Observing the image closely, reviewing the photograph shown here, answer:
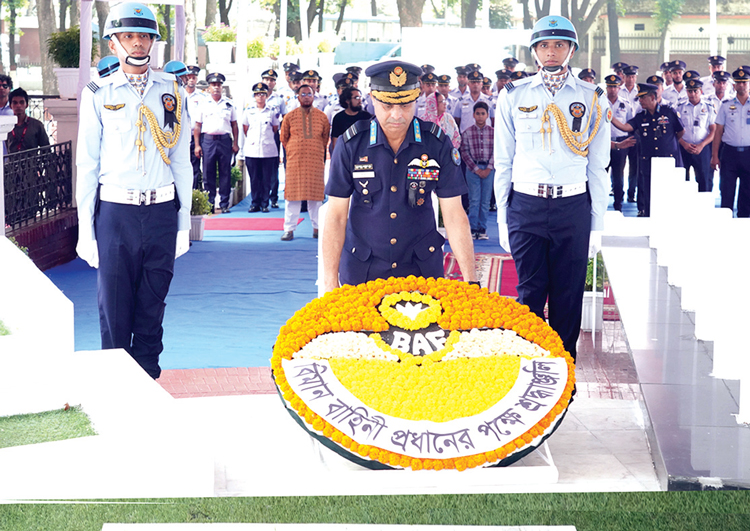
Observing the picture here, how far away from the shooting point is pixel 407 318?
3.39 metres

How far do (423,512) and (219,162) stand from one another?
9.79 meters

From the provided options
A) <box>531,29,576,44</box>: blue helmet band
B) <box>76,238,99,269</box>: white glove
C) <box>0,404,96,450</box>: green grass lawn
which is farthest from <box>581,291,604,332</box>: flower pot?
<box>0,404,96,450</box>: green grass lawn

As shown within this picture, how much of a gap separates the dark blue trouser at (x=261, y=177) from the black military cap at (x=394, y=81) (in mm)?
9154

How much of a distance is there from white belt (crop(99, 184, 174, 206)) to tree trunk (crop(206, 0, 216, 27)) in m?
21.0

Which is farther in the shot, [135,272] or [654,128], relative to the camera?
[654,128]

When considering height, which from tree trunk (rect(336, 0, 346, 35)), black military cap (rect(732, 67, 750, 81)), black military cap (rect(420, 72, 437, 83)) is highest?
tree trunk (rect(336, 0, 346, 35))

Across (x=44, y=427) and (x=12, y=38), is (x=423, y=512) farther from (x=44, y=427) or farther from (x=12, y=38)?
(x=12, y=38)

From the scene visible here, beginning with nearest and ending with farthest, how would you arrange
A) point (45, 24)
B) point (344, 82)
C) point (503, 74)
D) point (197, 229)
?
point (197, 229) < point (344, 82) < point (503, 74) < point (45, 24)

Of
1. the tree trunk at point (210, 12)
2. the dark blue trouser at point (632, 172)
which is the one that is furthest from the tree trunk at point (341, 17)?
the dark blue trouser at point (632, 172)

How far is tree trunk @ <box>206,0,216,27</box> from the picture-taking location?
24766 mm

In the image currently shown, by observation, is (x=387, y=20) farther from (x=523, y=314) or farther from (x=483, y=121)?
(x=523, y=314)

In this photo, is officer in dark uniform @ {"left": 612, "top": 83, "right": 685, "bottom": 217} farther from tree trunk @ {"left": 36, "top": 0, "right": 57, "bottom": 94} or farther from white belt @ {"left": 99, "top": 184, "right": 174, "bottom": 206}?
tree trunk @ {"left": 36, "top": 0, "right": 57, "bottom": 94}

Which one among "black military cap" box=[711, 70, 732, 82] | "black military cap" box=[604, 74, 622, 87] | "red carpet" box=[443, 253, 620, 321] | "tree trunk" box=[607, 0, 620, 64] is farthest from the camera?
"black military cap" box=[604, 74, 622, 87]

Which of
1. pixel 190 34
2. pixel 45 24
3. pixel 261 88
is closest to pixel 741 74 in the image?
pixel 261 88
